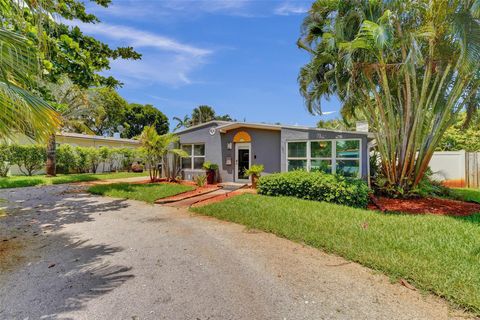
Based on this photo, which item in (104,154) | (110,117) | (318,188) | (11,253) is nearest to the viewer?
(11,253)

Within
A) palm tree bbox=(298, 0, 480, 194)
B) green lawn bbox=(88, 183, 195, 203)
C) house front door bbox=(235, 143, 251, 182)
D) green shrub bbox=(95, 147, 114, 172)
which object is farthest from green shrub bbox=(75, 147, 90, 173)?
palm tree bbox=(298, 0, 480, 194)

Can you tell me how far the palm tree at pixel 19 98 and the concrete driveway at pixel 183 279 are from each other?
2198 mm

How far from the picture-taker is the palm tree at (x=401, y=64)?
21.9 feet

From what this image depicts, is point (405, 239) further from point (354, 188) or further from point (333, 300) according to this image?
point (354, 188)

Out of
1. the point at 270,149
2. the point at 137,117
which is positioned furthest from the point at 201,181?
the point at 137,117

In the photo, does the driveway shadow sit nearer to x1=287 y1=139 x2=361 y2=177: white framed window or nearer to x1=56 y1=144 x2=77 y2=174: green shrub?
x1=287 y1=139 x2=361 y2=177: white framed window

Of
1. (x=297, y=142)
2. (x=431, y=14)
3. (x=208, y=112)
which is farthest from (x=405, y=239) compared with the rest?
(x=208, y=112)

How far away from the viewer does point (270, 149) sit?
1218 cm

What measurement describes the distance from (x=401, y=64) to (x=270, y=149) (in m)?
6.31

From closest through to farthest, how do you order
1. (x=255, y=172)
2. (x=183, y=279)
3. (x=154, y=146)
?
(x=183, y=279) → (x=255, y=172) → (x=154, y=146)

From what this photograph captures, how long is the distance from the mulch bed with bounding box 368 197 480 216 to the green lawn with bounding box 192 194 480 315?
0.79 m

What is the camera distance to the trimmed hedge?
309 inches

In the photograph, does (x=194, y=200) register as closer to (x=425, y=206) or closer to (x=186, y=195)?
(x=186, y=195)

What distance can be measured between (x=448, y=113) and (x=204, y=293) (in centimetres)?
936
